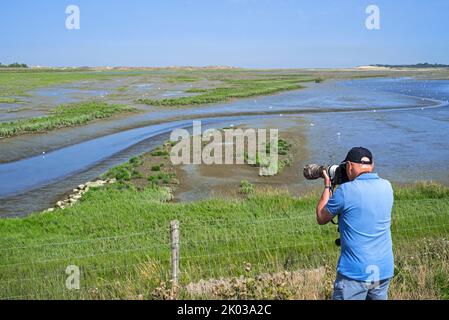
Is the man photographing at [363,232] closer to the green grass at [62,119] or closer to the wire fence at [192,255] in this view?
the wire fence at [192,255]

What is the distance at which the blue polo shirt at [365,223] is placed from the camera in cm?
470

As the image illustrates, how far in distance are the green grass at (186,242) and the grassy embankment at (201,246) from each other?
3 cm

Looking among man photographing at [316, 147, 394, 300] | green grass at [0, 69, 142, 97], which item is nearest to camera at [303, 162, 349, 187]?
man photographing at [316, 147, 394, 300]

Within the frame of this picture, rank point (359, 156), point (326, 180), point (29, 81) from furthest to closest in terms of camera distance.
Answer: point (29, 81), point (326, 180), point (359, 156)

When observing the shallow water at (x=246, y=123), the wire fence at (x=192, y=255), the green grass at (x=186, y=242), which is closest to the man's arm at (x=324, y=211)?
the green grass at (x=186, y=242)

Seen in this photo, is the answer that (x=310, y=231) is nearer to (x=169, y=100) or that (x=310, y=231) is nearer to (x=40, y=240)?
(x=40, y=240)

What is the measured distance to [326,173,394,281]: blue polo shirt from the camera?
470 cm

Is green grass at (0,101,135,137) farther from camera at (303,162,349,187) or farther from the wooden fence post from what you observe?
camera at (303,162,349,187)

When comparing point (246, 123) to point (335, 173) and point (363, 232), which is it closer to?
point (335, 173)

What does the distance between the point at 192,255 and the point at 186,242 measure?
0.73 meters

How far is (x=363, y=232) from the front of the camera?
4.74 metres

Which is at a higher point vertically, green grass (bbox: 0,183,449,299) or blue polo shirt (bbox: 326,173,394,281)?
blue polo shirt (bbox: 326,173,394,281)

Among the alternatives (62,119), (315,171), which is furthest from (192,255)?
(62,119)
